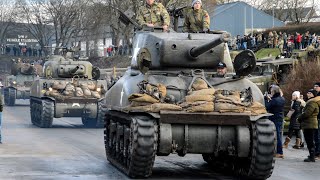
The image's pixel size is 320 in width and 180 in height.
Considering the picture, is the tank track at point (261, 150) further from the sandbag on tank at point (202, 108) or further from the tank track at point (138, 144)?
the tank track at point (138, 144)

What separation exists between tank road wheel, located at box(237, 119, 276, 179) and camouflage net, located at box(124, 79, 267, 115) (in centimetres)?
30

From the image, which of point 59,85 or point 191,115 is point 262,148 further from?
point 59,85

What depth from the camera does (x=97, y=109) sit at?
2933 centimetres

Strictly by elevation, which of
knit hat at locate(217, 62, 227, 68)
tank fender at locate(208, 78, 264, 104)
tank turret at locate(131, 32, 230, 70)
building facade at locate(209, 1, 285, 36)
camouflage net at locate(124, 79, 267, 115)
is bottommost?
camouflage net at locate(124, 79, 267, 115)

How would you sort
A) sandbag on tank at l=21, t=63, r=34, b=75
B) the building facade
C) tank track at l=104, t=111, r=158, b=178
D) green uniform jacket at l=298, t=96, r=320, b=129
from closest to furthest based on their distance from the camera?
tank track at l=104, t=111, r=158, b=178, green uniform jacket at l=298, t=96, r=320, b=129, sandbag on tank at l=21, t=63, r=34, b=75, the building facade

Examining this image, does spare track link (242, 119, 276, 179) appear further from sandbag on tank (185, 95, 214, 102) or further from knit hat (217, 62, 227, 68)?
knit hat (217, 62, 227, 68)

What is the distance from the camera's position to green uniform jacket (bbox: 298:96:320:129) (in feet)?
59.3

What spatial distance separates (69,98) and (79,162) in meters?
11.9

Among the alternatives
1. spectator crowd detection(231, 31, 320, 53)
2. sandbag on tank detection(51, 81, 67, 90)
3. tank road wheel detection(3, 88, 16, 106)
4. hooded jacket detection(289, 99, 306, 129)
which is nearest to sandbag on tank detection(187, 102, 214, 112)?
hooded jacket detection(289, 99, 306, 129)

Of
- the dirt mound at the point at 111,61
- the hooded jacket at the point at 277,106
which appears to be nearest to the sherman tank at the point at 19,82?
the dirt mound at the point at 111,61

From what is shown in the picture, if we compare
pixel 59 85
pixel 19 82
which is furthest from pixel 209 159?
pixel 19 82

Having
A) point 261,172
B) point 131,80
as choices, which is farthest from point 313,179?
point 131,80

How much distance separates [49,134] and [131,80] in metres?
10.7

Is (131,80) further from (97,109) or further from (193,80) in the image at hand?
(97,109)
